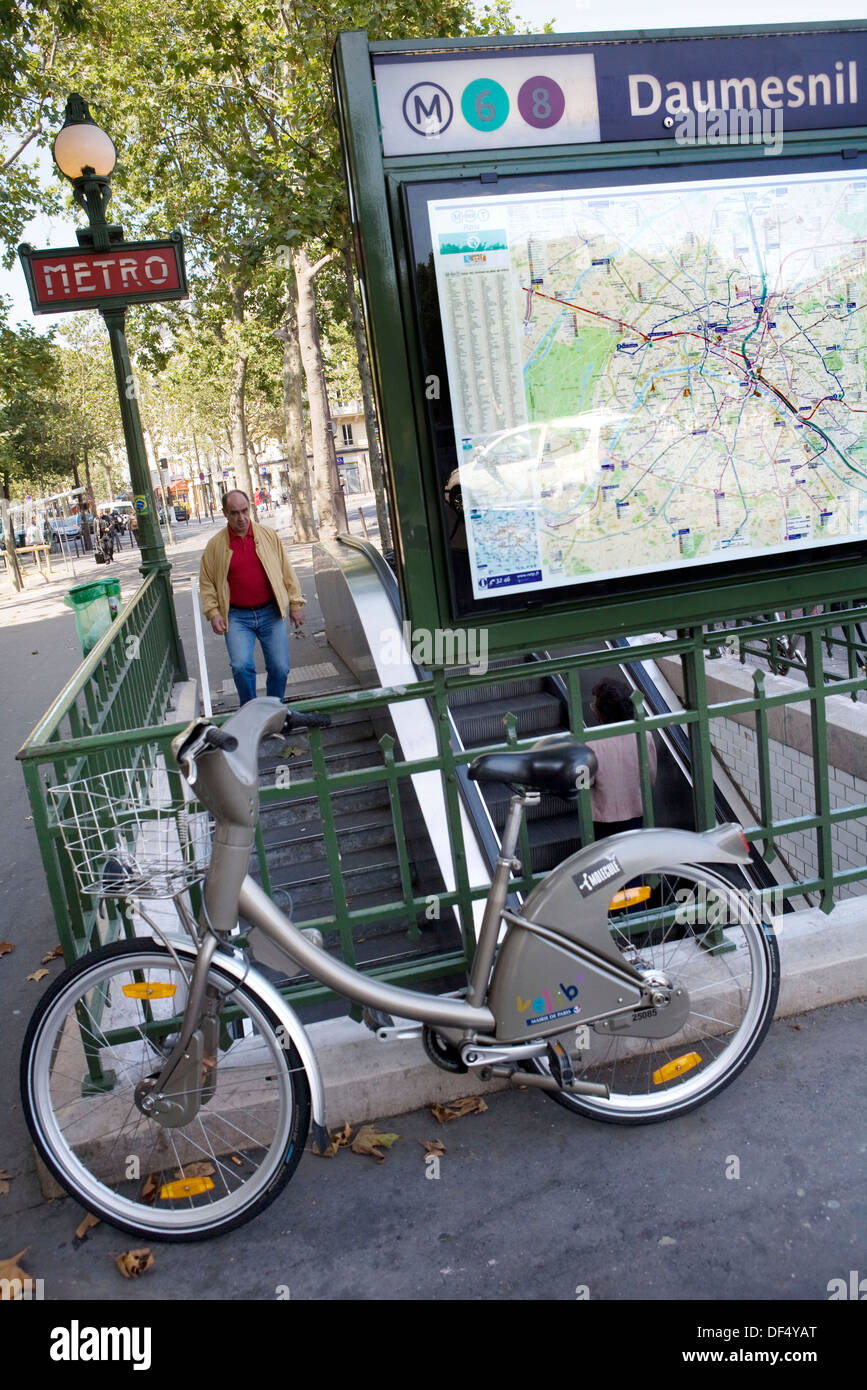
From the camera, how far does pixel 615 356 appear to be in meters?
3.02

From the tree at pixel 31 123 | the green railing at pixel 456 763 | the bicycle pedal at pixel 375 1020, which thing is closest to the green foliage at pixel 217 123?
the tree at pixel 31 123

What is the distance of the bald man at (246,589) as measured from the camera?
754 cm

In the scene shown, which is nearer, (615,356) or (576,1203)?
(576,1203)

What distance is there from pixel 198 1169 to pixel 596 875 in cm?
147

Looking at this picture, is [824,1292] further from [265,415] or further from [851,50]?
[265,415]

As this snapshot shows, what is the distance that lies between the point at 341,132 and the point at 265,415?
229 feet

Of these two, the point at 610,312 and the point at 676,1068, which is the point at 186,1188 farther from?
the point at 610,312

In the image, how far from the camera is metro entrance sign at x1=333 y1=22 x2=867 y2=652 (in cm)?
286

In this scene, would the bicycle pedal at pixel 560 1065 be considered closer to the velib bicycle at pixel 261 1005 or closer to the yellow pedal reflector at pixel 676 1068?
the velib bicycle at pixel 261 1005

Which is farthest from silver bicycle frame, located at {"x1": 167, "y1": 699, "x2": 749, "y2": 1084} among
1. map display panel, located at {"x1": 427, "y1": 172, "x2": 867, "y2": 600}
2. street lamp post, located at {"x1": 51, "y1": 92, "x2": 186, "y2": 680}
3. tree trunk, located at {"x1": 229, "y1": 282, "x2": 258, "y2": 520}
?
tree trunk, located at {"x1": 229, "y1": 282, "x2": 258, "y2": 520}

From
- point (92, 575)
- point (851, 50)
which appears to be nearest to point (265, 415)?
point (92, 575)

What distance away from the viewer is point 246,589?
25.2 feet
